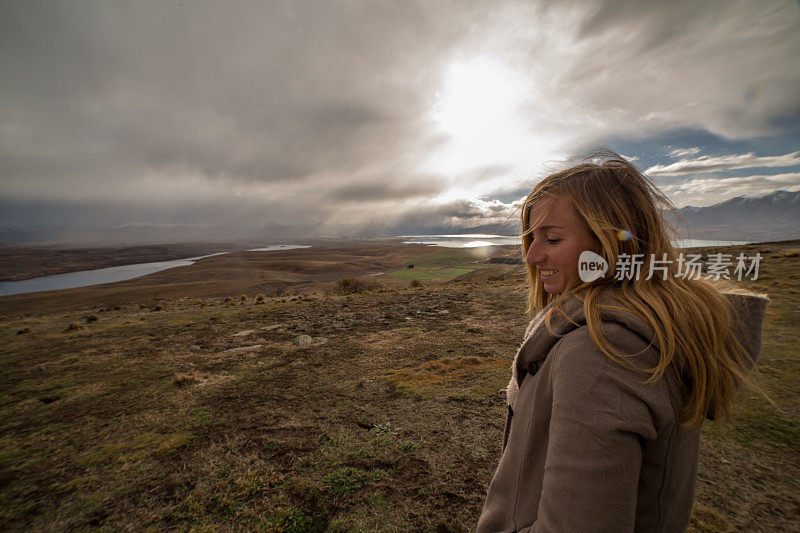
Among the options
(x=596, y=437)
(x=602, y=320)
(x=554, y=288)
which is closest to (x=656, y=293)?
(x=602, y=320)

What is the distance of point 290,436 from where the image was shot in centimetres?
407

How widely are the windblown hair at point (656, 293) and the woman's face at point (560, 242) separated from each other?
0.04 m

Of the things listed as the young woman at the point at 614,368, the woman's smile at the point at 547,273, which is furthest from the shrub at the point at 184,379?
the woman's smile at the point at 547,273

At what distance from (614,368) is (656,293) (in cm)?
45

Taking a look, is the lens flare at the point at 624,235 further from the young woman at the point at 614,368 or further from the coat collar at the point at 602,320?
the coat collar at the point at 602,320

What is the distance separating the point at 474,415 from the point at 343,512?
7.55 ft

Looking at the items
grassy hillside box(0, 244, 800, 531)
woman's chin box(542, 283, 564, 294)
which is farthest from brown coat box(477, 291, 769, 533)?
grassy hillside box(0, 244, 800, 531)

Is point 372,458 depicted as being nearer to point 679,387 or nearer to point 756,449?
point 679,387

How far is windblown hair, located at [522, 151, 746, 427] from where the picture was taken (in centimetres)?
116

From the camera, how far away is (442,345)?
7.62 metres

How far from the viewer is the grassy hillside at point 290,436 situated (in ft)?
9.62

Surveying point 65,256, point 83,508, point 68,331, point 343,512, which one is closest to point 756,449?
point 343,512

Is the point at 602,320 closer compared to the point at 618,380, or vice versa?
the point at 618,380

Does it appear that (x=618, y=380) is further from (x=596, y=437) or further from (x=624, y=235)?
(x=624, y=235)
